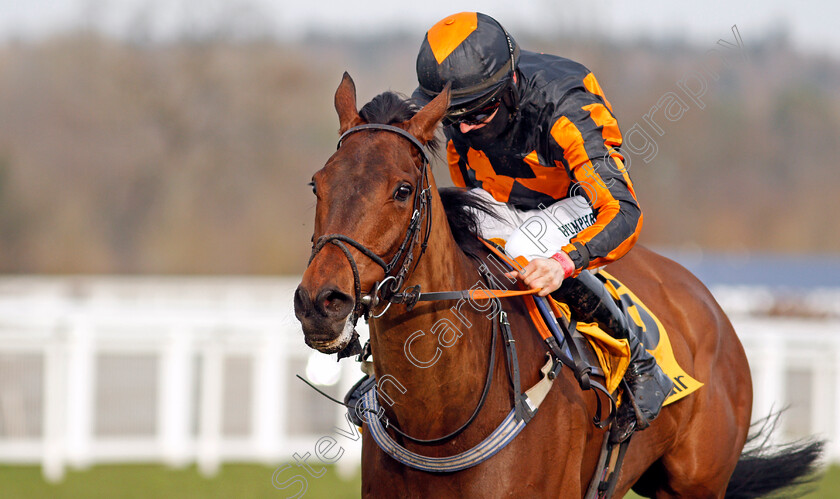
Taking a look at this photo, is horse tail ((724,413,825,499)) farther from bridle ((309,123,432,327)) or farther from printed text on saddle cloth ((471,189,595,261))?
bridle ((309,123,432,327))

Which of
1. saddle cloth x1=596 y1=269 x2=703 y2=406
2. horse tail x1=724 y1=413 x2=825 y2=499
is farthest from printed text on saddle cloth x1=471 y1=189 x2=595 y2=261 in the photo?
horse tail x1=724 y1=413 x2=825 y2=499

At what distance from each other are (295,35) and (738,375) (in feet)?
138

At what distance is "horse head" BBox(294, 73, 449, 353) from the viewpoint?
237 cm

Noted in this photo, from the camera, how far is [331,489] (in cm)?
711

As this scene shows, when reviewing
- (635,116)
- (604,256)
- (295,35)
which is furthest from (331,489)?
(295,35)

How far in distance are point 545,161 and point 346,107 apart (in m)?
0.92

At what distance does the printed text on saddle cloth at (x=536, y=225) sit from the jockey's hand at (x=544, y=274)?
1.13 ft

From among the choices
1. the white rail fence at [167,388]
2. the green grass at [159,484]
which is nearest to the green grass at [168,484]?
the green grass at [159,484]

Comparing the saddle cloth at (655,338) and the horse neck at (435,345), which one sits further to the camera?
the saddle cloth at (655,338)

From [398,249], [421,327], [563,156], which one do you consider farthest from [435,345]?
[563,156]

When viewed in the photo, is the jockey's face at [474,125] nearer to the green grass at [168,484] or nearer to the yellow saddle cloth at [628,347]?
the yellow saddle cloth at [628,347]

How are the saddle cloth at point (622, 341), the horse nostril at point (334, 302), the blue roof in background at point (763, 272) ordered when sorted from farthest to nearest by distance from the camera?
the blue roof in background at point (763, 272) → the saddle cloth at point (622, 341) → the horse nostril at point (334, 302)

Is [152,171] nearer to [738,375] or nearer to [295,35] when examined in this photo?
[295,35]

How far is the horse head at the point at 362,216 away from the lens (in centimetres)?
237
